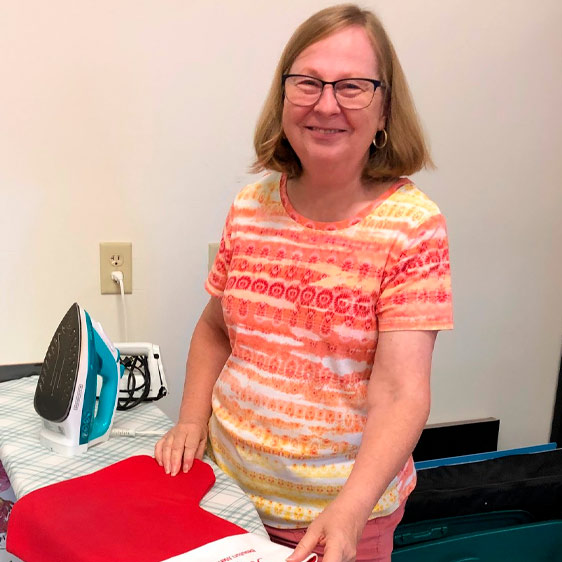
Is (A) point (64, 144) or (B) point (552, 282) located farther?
(B) point (552, 282)

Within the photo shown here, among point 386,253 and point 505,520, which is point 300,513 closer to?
point 386,253

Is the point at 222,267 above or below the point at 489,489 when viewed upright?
above

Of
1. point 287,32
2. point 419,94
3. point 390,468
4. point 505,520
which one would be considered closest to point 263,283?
point 390,468

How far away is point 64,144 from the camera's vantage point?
53.5 inches

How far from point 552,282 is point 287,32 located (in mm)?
1075

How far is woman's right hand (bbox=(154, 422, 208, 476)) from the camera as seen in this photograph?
2.94ft

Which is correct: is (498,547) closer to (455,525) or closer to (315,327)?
(455,525)

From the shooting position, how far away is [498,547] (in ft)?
5.00

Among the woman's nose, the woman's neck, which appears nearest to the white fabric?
the woman's neck

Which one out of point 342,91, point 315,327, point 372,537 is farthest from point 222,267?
point 372,537

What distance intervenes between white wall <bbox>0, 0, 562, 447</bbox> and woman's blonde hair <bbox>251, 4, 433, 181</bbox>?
52 cm

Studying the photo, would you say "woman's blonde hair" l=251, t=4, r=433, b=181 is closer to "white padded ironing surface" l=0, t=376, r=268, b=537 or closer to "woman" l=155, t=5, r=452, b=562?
"woman" l=155, t=5, r=452, b=562

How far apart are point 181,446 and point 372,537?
0.99 ft

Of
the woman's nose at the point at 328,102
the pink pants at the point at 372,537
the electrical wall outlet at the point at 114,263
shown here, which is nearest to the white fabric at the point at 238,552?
the pink pants at the point at 372,537
